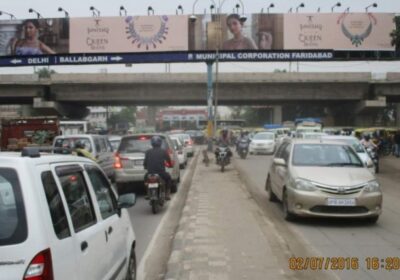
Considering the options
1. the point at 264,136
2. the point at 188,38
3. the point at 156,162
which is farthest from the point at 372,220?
the point at 188,38

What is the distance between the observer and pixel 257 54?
142 ft

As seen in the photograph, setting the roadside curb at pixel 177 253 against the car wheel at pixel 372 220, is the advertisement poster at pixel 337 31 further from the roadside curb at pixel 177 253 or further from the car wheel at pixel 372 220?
the roadside curb at pixel 177 253

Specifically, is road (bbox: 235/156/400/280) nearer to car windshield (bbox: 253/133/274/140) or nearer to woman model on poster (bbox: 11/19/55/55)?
car windshield (bbox: 253/133/274/140)

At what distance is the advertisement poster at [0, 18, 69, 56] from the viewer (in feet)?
144

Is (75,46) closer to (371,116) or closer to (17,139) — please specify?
(17,139)

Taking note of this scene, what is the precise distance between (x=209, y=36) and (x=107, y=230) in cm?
3993

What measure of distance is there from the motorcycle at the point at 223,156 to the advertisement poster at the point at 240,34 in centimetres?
2086

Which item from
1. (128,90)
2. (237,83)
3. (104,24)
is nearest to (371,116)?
(237,83)

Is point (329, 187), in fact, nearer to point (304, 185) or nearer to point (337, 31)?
point (304, 185)

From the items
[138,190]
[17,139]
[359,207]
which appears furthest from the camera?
[17,139]

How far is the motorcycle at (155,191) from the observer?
1170cm

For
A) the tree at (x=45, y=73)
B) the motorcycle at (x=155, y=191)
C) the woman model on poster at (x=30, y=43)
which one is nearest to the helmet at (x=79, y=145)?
the motorcycle at (x=155, y=191)

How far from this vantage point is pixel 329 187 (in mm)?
9500

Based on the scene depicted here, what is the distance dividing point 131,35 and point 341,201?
119 feet
